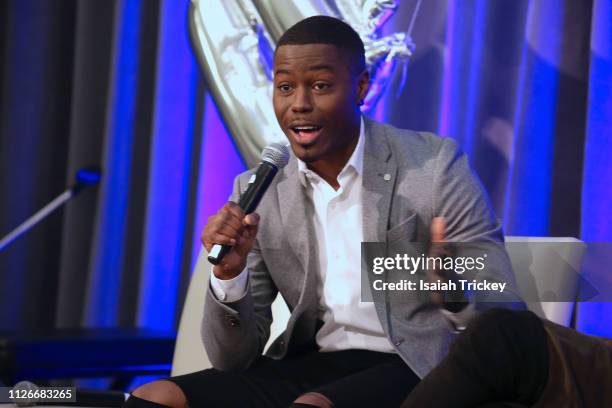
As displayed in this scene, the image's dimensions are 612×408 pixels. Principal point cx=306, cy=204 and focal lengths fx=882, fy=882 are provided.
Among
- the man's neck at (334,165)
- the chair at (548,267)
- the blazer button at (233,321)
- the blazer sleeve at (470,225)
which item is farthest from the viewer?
the chair at (548,267)

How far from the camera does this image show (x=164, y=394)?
1459 millimetres

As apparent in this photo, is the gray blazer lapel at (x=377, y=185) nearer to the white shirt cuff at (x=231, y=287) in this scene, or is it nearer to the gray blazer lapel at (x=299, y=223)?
the gray blazer lapel at (x=299, y=223)

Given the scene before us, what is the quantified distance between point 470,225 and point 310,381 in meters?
0.40

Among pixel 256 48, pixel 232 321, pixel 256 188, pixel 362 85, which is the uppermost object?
pixel 256 48

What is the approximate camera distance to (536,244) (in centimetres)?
182

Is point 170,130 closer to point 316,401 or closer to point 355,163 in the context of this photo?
point 355,163

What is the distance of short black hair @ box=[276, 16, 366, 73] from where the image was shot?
1.62 metres

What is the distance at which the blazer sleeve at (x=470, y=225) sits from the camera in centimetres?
148

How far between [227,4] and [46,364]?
1.17m

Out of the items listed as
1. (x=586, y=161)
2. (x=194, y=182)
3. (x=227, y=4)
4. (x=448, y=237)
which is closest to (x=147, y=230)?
(x=194, y=182)

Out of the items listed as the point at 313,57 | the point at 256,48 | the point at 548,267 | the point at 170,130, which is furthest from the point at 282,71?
the point at 170,130

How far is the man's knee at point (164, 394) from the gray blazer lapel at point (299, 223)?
291mm

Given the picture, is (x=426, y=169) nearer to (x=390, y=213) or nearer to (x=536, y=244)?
(x=390, y=213)

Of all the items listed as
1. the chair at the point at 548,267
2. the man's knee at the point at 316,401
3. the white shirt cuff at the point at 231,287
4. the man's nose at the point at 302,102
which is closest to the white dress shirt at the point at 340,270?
the white shirt cuff at the point at 231,287
